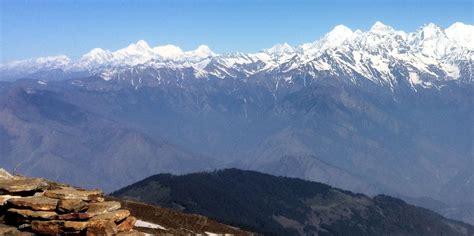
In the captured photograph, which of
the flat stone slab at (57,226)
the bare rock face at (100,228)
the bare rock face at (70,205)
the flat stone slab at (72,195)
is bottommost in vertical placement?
the flat stone slab at (57,226)

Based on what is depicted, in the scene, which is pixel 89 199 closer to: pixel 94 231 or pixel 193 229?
pixel 94 231

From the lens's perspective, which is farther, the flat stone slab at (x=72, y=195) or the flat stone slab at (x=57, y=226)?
the flat stone slab at (x=72, y=195)

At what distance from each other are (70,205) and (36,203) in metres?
3.02

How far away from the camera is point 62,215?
46.8 metres

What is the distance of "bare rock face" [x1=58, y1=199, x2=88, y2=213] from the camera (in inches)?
1881

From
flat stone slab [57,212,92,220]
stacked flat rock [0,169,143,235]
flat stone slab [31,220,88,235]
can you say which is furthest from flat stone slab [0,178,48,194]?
flat stone slab [57,212,92,220]

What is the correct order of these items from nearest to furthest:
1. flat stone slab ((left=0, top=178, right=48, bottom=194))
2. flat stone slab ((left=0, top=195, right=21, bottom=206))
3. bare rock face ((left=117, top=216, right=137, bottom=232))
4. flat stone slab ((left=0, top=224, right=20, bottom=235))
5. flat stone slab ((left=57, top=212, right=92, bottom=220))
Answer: flat stone slab ((left=57, top=212, right=92, bottom=220)) < flat stone slab ((left=0, top=224, right=20, bottom=235)) < bare rock face ((left=117, top=216, right=137, bottom=232)) < flat stone slab ((left=0, top=195, right=21, bottom=206)) < flat stone slab ((left=0, top=178, right=48, bottom=194))

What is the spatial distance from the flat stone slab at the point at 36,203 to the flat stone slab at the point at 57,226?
145 cm

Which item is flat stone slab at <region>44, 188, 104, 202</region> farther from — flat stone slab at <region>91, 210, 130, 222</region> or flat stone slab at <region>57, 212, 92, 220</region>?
flat stone slab at <region>91, 210, 130, 222</region>

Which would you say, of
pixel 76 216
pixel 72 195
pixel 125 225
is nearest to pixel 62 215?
pixel 76 216

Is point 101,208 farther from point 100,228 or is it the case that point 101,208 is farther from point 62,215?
point 62,215

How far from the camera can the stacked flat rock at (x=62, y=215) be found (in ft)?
152

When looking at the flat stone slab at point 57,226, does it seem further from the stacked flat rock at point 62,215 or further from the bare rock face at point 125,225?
the bare rock face at point 125,225

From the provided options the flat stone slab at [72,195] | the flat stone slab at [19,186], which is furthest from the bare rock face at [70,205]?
the flat stone slab at [19,186]
